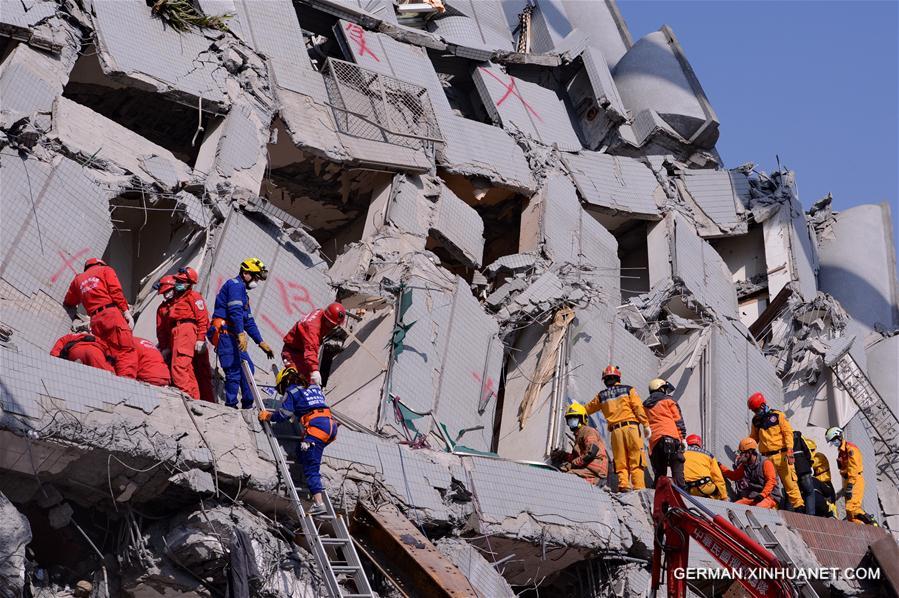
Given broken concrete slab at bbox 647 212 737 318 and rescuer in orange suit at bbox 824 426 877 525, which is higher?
broken concrete slab at bbox 647 212 737 318

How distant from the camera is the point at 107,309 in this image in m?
11.8

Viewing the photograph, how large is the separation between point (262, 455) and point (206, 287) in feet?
11.1

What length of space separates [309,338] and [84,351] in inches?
101

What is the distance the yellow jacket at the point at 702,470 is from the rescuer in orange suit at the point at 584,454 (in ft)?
4.00

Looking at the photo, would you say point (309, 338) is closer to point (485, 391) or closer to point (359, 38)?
point (485, 391)

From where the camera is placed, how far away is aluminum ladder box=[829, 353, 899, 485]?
21391mm

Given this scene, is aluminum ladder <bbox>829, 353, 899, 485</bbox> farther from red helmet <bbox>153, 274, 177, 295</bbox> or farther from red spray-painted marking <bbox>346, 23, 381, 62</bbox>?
red helmet <bbox>153, 274, 177, 295</bbox>

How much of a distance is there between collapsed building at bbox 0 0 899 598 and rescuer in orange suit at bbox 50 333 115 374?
1.33 ft

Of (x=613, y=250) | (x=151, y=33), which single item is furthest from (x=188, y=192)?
(x=613, y=250)

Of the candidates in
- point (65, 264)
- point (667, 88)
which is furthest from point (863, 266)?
point (65, 264)

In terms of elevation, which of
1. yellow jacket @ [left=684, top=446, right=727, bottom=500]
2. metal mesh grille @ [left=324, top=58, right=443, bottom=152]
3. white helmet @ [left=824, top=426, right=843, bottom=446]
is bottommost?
yellow jacket @ [left=684, top=446, right=727, bottom=500]

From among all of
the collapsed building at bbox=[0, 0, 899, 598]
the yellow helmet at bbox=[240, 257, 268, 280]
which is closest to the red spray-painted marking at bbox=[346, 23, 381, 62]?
the collapsed building at bbox=[0, 0, 899, 598]

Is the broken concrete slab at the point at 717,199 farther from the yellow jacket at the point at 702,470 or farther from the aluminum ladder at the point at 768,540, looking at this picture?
the aluminum ladder at the point at 768,540

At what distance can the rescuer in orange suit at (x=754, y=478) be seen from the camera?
16.1 meters
